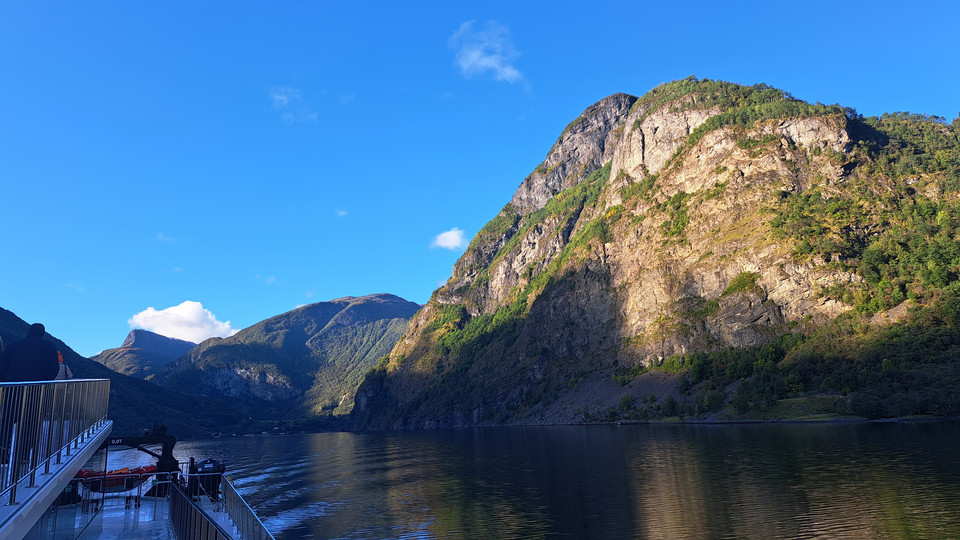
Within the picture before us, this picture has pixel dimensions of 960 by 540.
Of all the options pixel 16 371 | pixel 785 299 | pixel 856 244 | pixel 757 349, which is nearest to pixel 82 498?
pixel 16 371

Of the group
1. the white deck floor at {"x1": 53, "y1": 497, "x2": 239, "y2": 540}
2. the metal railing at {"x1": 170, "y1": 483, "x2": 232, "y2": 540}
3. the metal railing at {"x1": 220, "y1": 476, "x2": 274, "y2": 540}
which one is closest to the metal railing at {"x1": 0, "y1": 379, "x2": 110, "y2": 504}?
the metal railing at {"x1": 170, "y1": 483, "x2": 232, "y2": 540}

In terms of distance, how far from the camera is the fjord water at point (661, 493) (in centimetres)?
2989

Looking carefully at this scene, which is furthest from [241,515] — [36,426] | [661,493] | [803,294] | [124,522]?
[803,294]

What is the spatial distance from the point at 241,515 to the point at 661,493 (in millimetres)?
30710

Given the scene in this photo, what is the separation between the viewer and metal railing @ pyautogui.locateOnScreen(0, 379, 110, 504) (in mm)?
10625

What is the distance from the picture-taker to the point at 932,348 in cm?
10844

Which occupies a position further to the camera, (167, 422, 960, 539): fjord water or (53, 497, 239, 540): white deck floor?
(167, 422, 960, 539): fjord water

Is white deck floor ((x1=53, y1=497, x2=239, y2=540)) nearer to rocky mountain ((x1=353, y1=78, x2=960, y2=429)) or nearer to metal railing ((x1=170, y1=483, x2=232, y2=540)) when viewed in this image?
metal railing ((x1=170, y1=483, x2=232, y2=540))

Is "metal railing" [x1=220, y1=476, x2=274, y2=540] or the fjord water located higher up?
"metal railing" [x1=220, y1=476, x2=274, y2=540]

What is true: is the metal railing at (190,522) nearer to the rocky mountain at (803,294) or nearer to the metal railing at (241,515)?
the metal railing at (241,515)

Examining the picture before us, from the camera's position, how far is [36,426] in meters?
12.4

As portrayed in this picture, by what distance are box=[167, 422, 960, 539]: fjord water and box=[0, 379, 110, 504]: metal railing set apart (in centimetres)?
2273

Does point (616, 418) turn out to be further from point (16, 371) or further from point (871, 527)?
point (16, 371)

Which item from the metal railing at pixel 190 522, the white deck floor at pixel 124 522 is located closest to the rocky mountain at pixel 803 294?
the white deck floor at pixel 124 522
